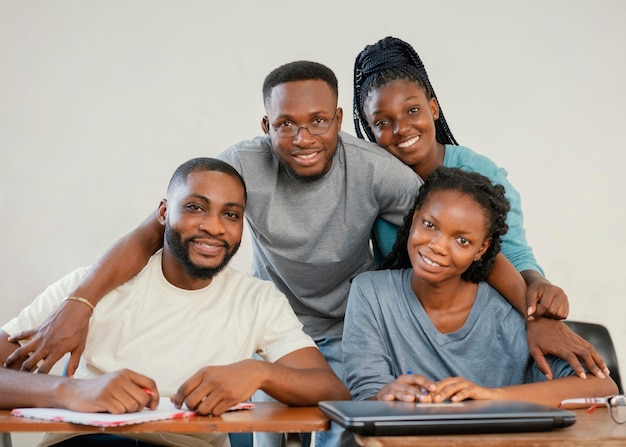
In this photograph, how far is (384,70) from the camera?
278 cm

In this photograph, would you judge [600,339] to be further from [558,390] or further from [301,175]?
[301,175]

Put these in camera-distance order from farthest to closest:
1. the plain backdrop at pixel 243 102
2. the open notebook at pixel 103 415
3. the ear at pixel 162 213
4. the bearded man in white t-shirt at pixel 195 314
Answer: the plain backdrop at pixel 243 102
the ear at pixel 162 213
the bearded man in white t-shirt at pixel 195 314
the open notebook at pixel 103 415

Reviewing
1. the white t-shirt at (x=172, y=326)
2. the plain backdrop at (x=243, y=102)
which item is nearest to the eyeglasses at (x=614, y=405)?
the white t-shirt at (x=172, y=326)

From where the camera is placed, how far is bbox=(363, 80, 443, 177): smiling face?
8.72ft

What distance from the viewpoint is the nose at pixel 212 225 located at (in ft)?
7.54

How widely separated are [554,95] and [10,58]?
3.00 meters

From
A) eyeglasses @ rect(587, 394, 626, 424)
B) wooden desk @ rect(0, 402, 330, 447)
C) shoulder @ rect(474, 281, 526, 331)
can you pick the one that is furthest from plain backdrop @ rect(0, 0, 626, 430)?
wooden desk @ rect(0, 402, 330, 447)

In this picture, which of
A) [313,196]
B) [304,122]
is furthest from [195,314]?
[304,122]

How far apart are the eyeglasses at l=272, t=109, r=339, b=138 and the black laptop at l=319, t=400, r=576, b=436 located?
1.10 metres

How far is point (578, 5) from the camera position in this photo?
4.35 metres

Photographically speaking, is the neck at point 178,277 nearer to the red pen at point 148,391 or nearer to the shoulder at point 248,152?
the shoulder at point 248,152

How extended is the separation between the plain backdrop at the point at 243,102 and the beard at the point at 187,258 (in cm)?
201

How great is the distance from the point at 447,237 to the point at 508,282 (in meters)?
0.25

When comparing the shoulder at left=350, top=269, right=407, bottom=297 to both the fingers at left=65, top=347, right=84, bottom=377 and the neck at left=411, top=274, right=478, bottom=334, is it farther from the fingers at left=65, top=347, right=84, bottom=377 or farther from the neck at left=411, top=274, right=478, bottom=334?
the fingers at left=65, top=347, right=84, bottom=377
